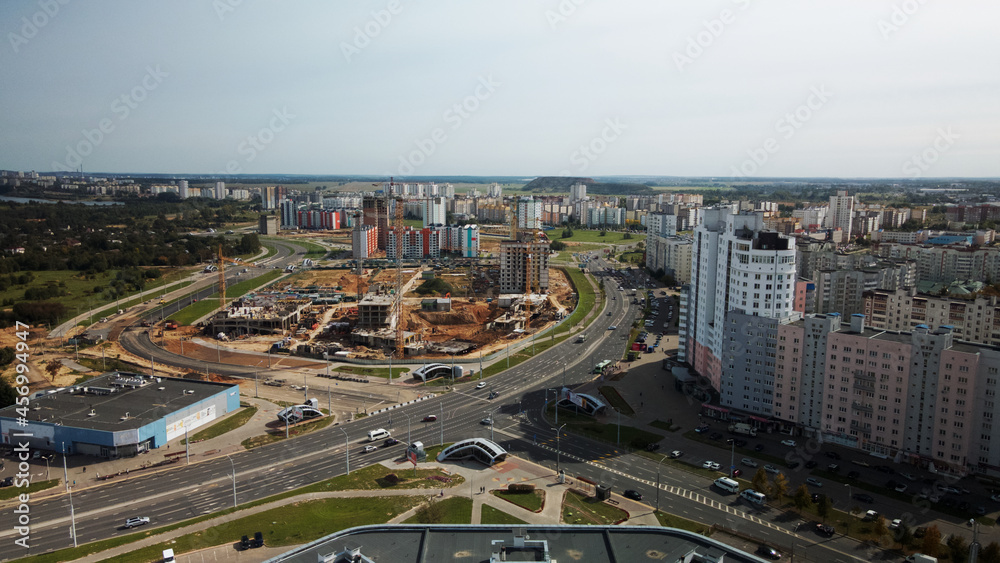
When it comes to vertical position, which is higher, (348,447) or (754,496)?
(754,496)

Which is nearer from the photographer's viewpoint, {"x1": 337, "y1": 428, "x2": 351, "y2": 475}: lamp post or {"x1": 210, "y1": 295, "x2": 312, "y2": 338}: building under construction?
{"x1": 337, "y1": 428, "x2": 351, "y2": 475}: lamp post

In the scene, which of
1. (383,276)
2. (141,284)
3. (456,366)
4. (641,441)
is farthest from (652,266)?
(141,284)

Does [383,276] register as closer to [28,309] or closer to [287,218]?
[28,309]

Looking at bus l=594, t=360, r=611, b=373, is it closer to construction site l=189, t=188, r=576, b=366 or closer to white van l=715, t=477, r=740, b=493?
construction site l=189, t=188, r=576, b=366

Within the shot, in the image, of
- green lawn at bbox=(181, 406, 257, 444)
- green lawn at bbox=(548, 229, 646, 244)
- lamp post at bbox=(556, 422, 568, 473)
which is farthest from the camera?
green lawn at bbox=(548, 229, 646, 244)

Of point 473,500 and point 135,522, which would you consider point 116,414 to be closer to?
point 135,522

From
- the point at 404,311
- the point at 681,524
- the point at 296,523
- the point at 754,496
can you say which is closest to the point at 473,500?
the point at 296,523

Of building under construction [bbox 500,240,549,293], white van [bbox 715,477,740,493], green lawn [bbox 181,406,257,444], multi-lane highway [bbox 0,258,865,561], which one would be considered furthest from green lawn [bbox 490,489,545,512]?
building under construction [bbox 500,240,549,293]
